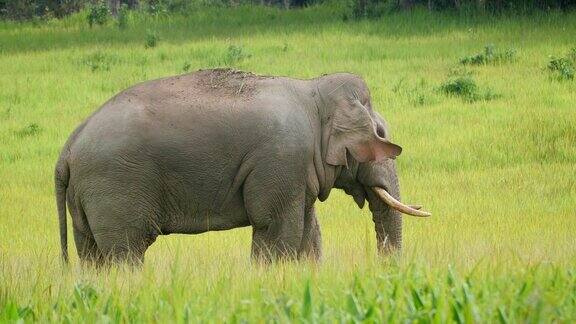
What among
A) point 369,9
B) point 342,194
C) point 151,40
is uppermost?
point 342,194

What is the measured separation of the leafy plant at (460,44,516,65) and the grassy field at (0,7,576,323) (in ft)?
0.40

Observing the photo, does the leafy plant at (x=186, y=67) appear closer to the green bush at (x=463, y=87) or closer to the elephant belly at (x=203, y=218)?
the green bush at (x=463, y=87)

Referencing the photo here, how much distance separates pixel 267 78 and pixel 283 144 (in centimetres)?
63

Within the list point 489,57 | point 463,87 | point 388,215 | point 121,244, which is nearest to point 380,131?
point 388,215

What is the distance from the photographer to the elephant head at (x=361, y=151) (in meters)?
9.47

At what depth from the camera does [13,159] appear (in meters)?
17.5

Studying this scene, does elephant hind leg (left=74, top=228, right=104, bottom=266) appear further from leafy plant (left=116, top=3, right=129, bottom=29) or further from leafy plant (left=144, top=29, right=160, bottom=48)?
leafy plant (left=116, top=3, right=129, bottom=29)

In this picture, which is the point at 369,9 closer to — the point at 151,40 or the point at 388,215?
the point at 151,40

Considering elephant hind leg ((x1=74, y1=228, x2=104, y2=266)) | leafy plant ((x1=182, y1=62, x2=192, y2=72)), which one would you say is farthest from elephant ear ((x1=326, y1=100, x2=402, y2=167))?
leafy plant ((x1=182, y1=62, x2=192, y2=72))

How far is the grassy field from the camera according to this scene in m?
6.25

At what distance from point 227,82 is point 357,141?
1012 millimetres

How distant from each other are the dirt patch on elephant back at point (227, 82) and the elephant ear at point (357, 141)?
681mm

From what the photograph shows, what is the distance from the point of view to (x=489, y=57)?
77.3 feet

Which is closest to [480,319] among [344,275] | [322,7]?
[344,275]
